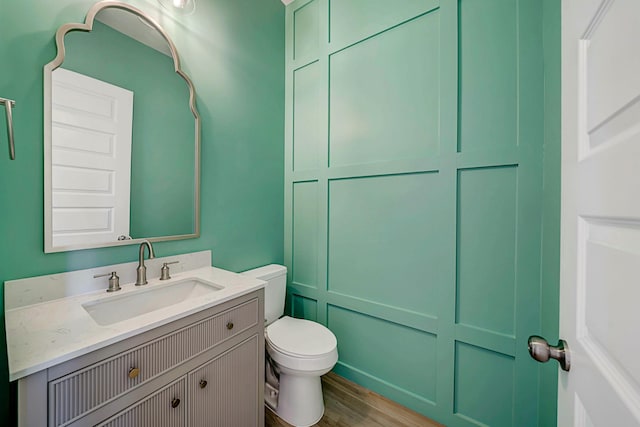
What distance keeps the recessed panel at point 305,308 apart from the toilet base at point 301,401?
0.52 meters

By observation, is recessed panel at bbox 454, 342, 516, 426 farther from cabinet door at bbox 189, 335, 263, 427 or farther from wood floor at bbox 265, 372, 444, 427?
cabinet door at bbox 189, 335, 263, 427

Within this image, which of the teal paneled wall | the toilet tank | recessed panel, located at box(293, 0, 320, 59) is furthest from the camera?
recessed panel, located at box(293, 0, 320, 59)

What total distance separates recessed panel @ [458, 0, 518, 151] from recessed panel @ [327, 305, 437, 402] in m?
1.15

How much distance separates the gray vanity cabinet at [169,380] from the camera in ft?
2.17

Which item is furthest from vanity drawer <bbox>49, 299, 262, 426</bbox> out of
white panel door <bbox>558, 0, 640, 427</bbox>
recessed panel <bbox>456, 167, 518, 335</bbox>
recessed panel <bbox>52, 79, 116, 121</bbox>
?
recessed panel <bbox>456, 167, 518, 335</bbox>

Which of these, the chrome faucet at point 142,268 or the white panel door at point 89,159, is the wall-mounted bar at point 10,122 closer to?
the white panel door at point 89,159

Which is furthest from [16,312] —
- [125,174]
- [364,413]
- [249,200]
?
[364,413]

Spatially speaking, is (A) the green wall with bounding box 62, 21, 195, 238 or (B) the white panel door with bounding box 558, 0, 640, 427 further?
(A) the green wall with bounding box 62, 21, 195, 238

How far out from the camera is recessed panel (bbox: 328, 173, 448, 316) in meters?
1.40

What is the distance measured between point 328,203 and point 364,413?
1.35m

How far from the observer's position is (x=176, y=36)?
137 centimetres

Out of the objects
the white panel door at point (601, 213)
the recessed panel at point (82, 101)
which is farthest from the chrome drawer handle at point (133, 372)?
the white panel door at point (601, 213)

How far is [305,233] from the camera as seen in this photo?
77.9 inches

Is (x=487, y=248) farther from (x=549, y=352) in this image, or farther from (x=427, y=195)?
(x=549, y=352)
